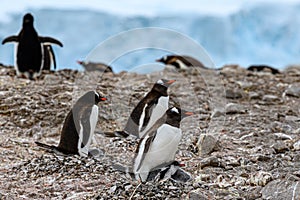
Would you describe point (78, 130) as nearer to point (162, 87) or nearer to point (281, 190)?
point (162, 87)

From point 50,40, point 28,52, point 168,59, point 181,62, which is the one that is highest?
point 168,59

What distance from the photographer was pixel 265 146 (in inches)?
192

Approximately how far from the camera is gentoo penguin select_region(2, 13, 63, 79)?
8.02 m

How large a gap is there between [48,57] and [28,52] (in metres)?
0.84

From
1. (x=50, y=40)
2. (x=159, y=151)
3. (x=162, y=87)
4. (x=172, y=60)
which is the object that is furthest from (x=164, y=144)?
(x=172, y=60)

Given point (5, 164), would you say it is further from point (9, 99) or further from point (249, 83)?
point (249, 83)

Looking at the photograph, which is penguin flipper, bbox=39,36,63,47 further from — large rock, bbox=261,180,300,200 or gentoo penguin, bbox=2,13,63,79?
large rock, bbox=261,180,300,200

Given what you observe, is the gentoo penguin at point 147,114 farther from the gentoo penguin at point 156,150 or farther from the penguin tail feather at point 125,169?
the gentoo penguin at point 156,150

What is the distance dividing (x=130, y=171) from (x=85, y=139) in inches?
31.2

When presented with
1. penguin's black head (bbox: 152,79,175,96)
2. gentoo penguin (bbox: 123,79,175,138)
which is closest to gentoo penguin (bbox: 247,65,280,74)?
penguin's black head (bbox: 152,79,175,96)

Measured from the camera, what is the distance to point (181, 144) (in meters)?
4.89

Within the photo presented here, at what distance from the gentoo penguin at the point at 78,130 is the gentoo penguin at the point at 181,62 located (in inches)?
225

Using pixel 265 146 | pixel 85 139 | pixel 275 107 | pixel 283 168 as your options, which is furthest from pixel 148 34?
pixel 275 107

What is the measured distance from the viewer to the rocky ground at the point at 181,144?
147 inches
